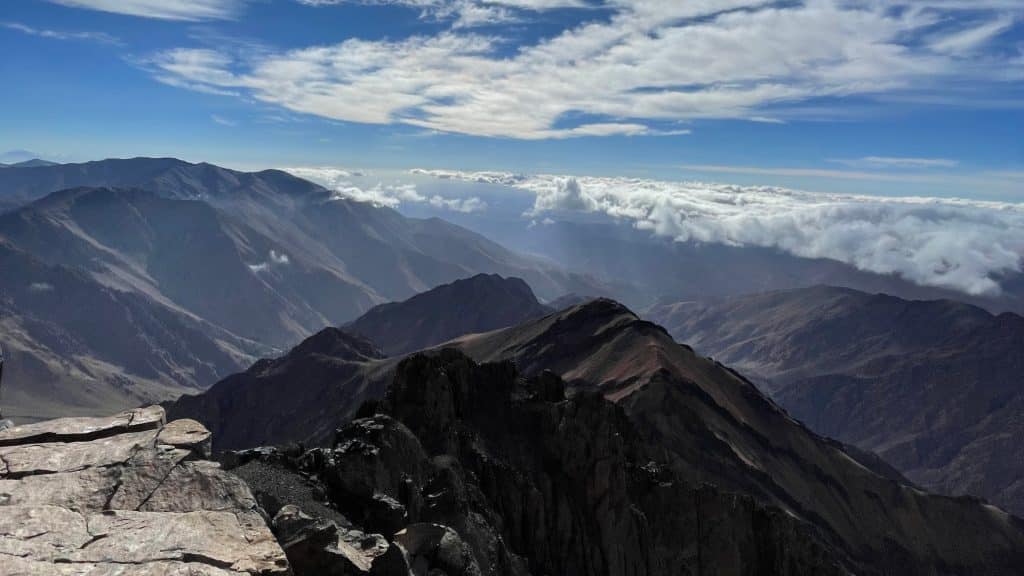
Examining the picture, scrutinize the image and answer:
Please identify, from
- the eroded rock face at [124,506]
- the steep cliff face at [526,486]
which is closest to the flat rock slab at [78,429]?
the eroded rock face at [124,506]

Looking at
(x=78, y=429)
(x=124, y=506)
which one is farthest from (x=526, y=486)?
(x=124, y=506)

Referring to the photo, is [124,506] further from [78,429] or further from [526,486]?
[526,486]

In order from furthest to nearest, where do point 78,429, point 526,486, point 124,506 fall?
point 526,486
point 78,429
point 124,506

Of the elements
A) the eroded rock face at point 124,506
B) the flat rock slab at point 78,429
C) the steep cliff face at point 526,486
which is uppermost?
the flat rock slab at point 78,429

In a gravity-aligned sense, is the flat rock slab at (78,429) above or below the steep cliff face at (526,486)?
above

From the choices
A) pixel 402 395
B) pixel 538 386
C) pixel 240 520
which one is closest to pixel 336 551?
pixel 240 520

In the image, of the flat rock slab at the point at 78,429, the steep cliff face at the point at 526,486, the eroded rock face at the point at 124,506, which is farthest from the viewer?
the steep cliff face at the point at 526,486

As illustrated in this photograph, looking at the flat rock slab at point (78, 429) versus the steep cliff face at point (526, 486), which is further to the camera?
the steep cliff face at point (526, 486)

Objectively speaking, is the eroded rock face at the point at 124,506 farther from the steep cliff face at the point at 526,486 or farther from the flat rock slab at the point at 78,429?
the steep cliff face at the point at 526,486
